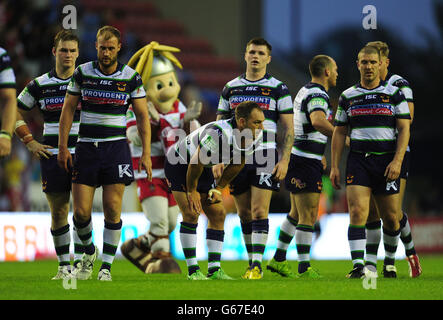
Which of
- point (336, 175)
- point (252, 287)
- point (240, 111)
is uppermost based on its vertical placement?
point (240, 111)

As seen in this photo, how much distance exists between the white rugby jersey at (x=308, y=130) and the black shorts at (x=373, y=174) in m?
0.74

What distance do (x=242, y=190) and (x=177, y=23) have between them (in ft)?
59.1

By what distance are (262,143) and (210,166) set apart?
89 centimetres

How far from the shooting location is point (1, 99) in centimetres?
640

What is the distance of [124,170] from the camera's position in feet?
25.8

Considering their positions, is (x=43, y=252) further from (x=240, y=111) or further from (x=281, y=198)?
(x=240, y=111)

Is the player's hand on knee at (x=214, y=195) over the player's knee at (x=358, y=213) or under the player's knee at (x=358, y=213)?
over

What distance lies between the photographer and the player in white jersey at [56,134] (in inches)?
326

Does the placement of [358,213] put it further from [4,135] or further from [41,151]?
[4,135]

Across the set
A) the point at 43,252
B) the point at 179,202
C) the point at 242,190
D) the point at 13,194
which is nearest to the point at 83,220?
the point at 179,202

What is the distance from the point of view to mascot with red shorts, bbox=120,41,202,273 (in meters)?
9.73

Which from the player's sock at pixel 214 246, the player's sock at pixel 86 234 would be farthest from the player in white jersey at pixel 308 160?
the player's sock at pixel 86 234

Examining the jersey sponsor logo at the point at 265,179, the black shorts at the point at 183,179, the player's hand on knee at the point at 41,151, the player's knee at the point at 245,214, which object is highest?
the player's hand on knee at the point at 41,151

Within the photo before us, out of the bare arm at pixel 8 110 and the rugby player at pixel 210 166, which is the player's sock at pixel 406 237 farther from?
the bare arm at pixel 8 110
